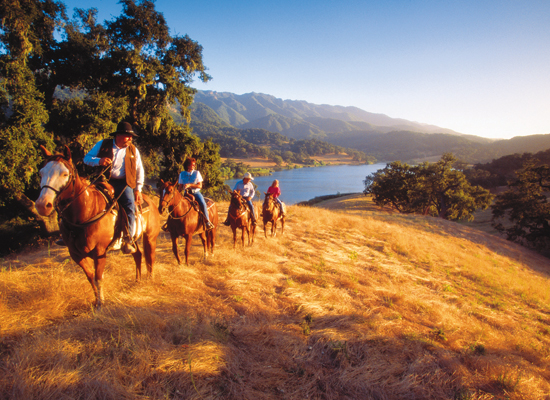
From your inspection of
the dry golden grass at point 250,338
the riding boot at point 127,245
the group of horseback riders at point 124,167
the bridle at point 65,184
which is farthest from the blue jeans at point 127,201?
the dry golden grass at point 250,338

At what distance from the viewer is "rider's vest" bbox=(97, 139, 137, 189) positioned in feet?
13.9

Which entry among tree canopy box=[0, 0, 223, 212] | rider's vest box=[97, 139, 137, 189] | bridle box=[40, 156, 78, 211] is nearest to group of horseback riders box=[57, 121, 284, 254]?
rider's vest box=[97, 139, 137, 189]

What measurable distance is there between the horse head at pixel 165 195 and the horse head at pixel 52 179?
91.6 inches

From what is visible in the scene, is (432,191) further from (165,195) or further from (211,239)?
(165,195)

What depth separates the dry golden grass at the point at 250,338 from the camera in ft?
9.45

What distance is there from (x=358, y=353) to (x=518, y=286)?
12.4 meters

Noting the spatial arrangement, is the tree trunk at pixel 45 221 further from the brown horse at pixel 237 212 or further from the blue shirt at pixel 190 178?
the brown horse at pixel 237 212

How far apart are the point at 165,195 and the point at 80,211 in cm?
212

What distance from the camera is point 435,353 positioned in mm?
4273

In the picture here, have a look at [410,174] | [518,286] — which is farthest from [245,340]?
[410,174]

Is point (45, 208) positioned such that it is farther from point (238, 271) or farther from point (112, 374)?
point (238, 271)

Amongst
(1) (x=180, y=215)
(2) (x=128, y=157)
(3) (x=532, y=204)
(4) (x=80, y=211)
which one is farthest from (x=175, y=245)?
(3) (x=532, y=204)

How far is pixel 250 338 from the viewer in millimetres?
3947

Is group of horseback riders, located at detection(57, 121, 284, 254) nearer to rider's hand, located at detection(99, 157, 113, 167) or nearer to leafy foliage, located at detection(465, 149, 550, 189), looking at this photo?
rider's hand, located at detection(99, 157, 113, 167)
